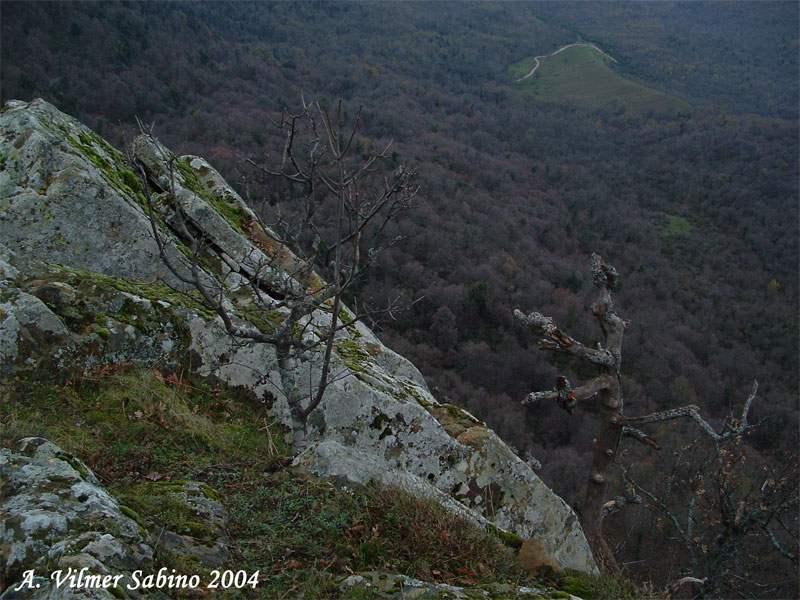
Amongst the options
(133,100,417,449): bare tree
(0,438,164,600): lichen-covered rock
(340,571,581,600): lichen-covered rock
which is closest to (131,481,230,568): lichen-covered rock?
(0,438,164,600): lichen-covered rock

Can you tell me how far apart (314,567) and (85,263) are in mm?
4998

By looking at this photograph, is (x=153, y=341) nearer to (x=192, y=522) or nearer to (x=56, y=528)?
(x=192, y=522)

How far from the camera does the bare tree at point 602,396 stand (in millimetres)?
6678

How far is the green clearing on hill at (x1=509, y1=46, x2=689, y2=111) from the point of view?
112250 millimetres

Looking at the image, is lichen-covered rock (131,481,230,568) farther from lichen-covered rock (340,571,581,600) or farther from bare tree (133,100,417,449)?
bare tree (133,100,417,449)

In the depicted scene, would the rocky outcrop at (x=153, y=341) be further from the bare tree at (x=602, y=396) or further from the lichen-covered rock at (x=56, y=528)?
the lichen-covered rock at (x=56, y=528)

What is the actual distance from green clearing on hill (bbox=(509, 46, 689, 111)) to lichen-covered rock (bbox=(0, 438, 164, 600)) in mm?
123054

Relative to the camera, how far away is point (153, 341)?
538 cm

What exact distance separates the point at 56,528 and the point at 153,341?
2.95m

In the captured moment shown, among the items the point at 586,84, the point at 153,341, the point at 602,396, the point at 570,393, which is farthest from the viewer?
the point at 586,84

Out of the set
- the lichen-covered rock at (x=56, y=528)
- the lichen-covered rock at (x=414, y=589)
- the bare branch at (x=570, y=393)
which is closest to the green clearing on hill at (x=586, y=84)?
the bare branch at (x=570, y=393)

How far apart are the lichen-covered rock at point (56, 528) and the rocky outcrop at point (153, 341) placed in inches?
63.0

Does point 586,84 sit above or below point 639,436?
above

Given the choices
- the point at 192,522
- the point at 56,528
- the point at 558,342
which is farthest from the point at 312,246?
the point at 558,342
